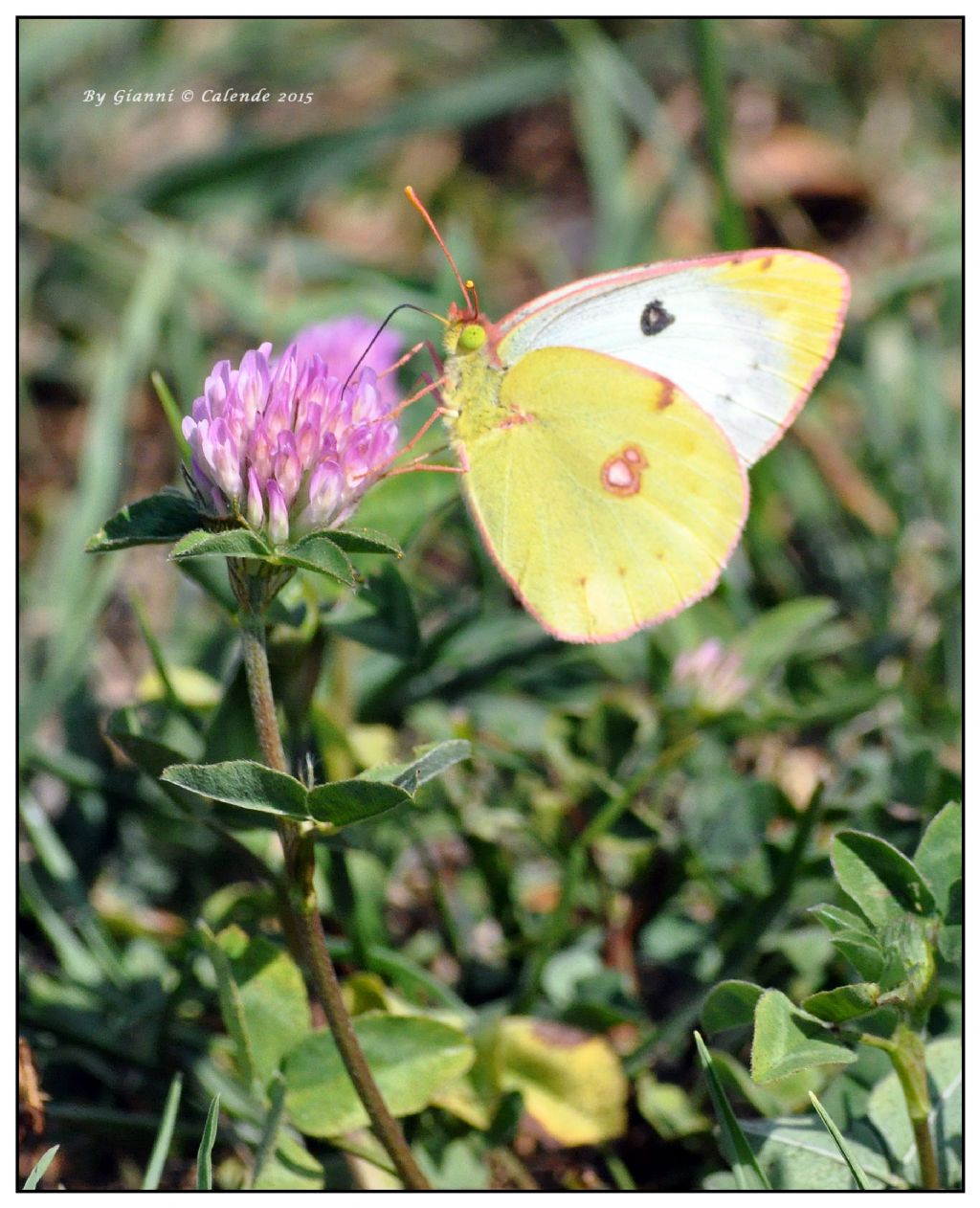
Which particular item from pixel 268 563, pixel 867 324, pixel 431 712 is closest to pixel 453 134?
pixel 867 324

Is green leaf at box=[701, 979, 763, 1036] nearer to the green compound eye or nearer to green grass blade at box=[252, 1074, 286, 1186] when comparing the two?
green grass blade at box=[252, 1074, 286, 1186]

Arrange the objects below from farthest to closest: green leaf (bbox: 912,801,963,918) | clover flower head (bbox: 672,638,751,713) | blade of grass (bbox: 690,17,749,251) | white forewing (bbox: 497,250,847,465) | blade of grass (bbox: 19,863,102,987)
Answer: blade of grass (bbox: 690,17,749,251) → clover flower head (bbox: 672,638,751,713) → white forewing (bbox: 497,250,847,465) → blade of grass (bbox: 19,863,102,987) → green leaf (bbox: 912,801,963,918)

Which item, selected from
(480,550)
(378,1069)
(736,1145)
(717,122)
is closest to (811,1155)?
(736,1145)

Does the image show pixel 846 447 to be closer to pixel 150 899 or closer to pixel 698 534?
pixel 698 534

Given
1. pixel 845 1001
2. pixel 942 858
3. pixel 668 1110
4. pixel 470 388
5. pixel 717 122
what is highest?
pixel 717 122

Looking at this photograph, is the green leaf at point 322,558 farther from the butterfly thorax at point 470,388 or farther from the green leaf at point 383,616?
the butterfly thorax at point 470,388

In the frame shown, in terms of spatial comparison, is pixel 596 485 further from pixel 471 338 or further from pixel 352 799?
pixel 352 799

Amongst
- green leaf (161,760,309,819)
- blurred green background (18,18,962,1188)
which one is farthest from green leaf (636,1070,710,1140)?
green leaf (161,760,309,819)

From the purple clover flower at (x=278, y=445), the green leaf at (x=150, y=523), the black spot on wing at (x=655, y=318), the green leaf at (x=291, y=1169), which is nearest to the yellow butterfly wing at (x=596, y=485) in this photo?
the black spot on wing at (x=655, y=318)
